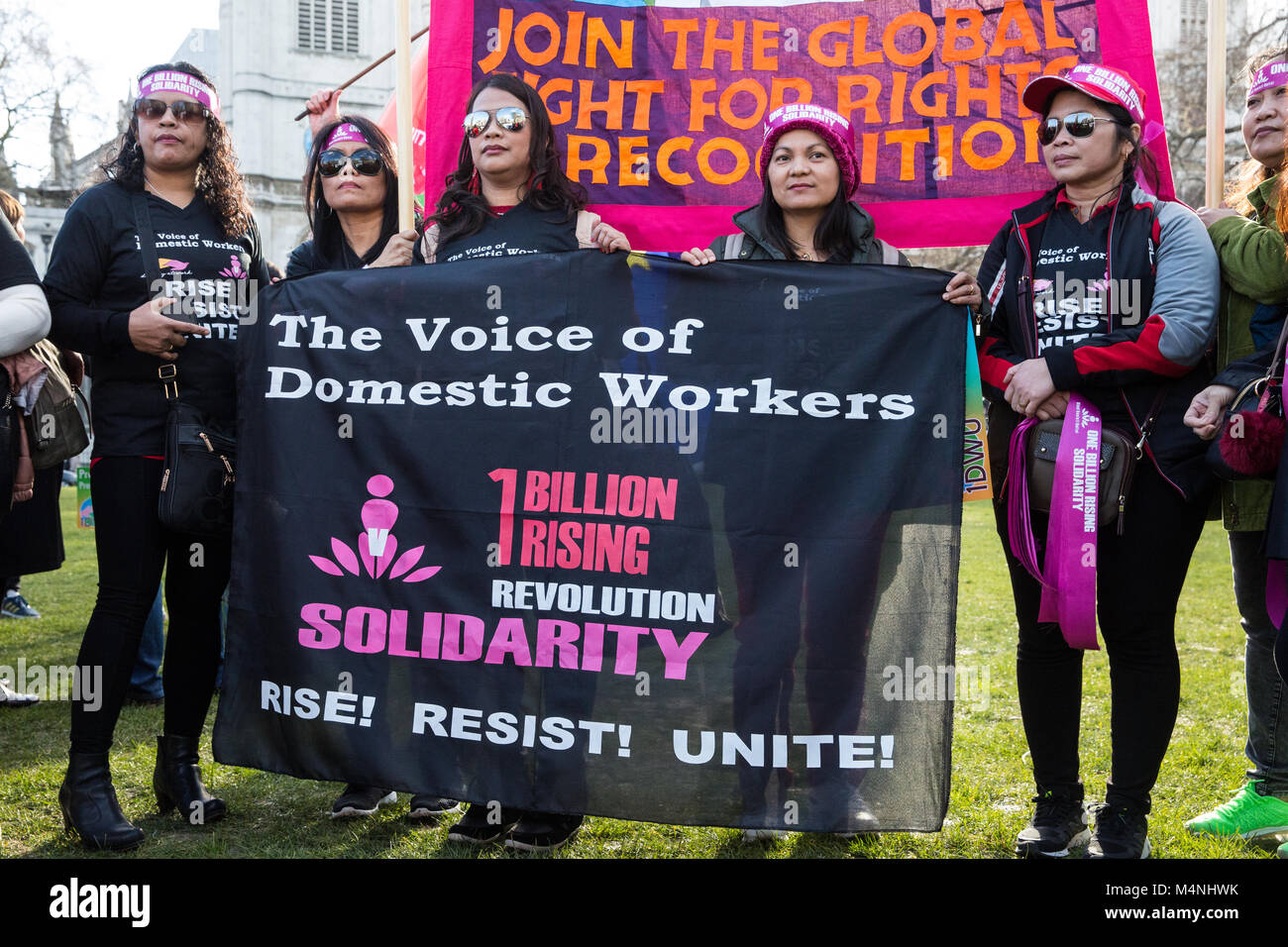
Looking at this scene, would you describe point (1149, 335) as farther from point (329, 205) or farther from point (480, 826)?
point (329, 205)

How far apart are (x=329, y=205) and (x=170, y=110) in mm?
649

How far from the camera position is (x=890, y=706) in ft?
10.8

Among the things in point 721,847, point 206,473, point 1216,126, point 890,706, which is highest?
point 1216,126

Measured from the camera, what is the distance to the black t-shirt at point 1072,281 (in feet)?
11.3

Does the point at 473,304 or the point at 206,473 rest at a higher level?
the point at 473,304

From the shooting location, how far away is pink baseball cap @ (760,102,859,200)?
3.70m

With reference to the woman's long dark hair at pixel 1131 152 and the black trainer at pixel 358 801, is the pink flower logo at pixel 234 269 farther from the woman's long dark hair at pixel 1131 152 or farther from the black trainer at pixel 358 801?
the woman's long dark hair at pixel 1131 152

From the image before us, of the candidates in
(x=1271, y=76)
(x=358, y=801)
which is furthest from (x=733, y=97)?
(x=358, y=801)

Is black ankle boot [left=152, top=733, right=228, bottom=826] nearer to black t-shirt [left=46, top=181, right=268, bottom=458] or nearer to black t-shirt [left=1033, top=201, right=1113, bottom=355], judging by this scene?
black t-shirt [left=46, top=181, right=268, bottom=458]

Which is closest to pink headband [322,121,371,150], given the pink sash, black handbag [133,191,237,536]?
black handbag [133,191,237,536]

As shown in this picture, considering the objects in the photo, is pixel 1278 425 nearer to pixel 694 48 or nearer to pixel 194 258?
pixel 694 48
